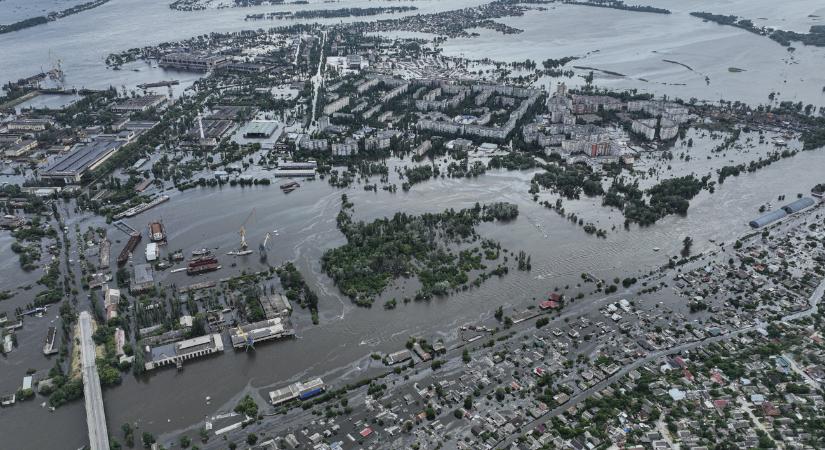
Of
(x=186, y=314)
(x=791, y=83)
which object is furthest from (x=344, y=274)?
(x=791, y=83)

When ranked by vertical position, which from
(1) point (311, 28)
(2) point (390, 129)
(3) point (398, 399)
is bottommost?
(3) point (398, 399)

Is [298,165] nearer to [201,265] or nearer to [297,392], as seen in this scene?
[201,265]

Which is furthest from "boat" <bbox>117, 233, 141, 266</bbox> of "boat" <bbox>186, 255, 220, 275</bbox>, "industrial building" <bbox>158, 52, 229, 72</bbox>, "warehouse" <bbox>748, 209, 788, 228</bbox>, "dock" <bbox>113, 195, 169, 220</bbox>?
"industrial building" <bbox>158, 52, 229, 72</bbox>

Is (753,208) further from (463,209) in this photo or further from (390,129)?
(390,129)

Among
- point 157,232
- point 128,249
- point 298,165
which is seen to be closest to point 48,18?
point 298,165

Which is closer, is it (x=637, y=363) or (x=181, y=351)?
(x=637, y=363)

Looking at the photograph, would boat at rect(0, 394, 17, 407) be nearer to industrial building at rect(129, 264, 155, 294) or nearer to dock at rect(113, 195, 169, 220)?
industrial building at rect(129, 264, 155, 294)
